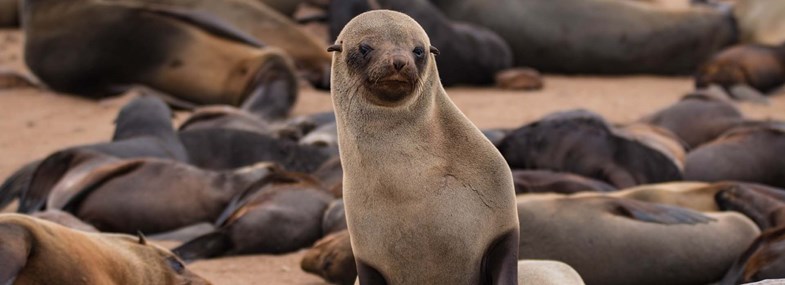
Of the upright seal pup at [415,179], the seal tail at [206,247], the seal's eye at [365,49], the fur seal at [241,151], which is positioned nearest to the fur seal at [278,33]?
the fur seal at [241,151]

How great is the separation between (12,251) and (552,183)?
365cm

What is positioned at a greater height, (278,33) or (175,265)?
(175,265)

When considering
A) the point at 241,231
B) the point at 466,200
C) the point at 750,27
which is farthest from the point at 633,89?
the point at 466,200

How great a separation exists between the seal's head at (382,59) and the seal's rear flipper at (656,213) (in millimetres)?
2106

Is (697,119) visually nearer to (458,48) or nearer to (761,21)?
(458,48)

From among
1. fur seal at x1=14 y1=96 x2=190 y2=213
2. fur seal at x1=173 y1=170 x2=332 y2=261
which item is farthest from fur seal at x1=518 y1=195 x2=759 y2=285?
fur seal at x1=14 y1=96 x2=190 y2=213

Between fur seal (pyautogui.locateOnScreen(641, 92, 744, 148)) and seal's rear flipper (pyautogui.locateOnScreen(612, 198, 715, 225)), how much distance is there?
291 centimetres

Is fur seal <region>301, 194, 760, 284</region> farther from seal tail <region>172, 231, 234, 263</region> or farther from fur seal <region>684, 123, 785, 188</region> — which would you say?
fur seal <region>684, 123, 785, 188</region>

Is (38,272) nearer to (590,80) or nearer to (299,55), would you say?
(299,55)

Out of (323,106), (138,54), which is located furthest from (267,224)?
(138,54)

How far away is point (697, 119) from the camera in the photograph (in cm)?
895

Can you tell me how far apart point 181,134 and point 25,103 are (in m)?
2.93

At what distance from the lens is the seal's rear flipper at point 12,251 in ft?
11.6

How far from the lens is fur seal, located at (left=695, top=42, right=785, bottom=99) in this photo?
454 inches
